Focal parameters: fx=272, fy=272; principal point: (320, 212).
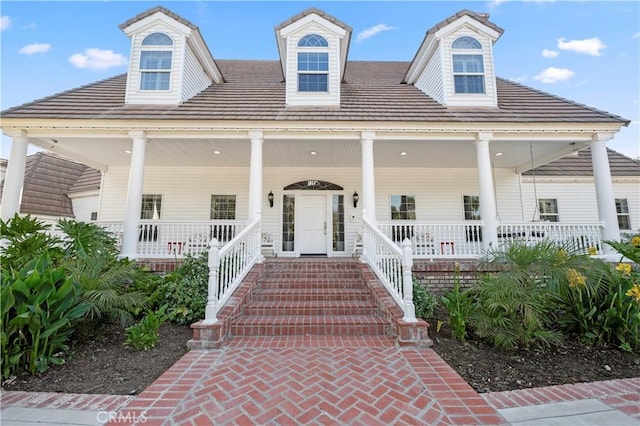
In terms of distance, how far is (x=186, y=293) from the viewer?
4.52 metres

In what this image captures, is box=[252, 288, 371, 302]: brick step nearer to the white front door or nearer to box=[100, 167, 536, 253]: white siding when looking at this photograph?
the white front door

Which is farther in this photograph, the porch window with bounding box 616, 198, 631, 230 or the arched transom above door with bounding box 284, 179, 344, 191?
the porch window with bounding box 616, 198, 631, 230

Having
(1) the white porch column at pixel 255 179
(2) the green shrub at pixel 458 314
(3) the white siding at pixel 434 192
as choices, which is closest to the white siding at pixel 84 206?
(1) the white porch column at pixel 255 179

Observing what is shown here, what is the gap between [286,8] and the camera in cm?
857

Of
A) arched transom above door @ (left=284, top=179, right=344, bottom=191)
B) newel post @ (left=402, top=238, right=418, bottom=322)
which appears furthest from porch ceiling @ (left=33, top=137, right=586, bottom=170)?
newel post @ (left=402, top=238, right=418, bottom=322)

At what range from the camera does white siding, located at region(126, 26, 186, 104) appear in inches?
288

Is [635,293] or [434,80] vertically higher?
[434,80]

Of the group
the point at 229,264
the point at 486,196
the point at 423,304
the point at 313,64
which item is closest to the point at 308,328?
the point at 229,264

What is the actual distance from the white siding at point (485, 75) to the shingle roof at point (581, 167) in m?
3.97

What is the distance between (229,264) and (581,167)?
13.0 metres

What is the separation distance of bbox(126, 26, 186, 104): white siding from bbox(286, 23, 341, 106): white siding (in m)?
2.94

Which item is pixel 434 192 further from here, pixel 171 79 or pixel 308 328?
pixel 171 79

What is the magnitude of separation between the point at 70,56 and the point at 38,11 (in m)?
2.48

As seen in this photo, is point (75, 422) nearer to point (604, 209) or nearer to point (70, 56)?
point (604, 209)
